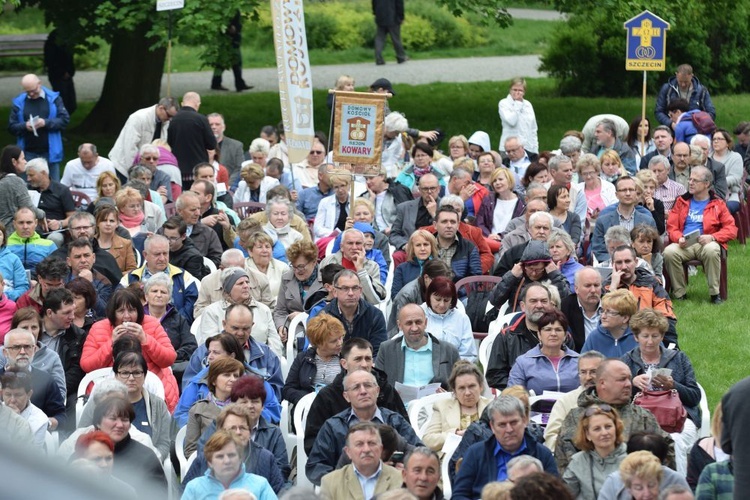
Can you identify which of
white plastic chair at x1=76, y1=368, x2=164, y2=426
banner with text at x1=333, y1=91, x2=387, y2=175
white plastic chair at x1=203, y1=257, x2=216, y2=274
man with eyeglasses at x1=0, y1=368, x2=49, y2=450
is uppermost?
banner with text at x1=333, y1=91, x2=387, y2=175

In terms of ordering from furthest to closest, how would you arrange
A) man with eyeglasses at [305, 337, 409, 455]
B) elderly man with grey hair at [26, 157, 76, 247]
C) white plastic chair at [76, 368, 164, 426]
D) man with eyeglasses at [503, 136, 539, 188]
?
man with eyeglasses at [503, 136, 539, 188] → elderly man with grey hair at [26, 157, 76, 247] → white plastic chair at [76, 368, 164, 426] → man with eyeglasses at [305, 337, 409, 455]

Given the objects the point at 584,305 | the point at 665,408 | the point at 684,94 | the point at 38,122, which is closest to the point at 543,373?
the point at 665,408

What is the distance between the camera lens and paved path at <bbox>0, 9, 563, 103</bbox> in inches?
1059

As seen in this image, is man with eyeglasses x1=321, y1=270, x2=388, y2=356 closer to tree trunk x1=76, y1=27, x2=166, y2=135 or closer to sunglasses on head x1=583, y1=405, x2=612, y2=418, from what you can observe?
sunglasses on head x1=583, y1=405, x2=612, y2=418

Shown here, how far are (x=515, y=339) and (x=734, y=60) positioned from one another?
2097 centimetres

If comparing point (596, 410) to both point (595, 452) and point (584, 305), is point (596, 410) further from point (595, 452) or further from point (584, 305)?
point (584, 305)

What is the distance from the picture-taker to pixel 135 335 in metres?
8.02

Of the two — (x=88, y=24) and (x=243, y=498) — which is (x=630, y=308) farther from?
(x=88, y=24)

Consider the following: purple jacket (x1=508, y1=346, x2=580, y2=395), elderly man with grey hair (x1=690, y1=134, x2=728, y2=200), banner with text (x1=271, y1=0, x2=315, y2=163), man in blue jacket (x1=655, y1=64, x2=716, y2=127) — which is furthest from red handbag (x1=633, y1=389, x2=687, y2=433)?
man in blue jacket (x1=655, y1=64, x2=716, y2=127)

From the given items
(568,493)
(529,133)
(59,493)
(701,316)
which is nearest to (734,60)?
(529,133)

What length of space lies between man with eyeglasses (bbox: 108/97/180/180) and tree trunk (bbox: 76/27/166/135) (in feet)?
18.4

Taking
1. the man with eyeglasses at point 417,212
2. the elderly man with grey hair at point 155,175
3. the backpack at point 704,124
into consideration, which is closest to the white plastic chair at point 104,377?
the man with eyeglasses at point 417,212

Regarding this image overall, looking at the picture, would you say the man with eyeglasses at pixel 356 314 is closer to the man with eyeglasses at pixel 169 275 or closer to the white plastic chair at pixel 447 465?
the man with eyeglasses at pixel 169 275

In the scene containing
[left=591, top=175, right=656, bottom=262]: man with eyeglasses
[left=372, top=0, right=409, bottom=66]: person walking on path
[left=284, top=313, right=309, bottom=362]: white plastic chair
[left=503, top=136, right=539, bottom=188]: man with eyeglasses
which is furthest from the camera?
[left=372, top=0, right=409, bottom=66]: person walking on path
